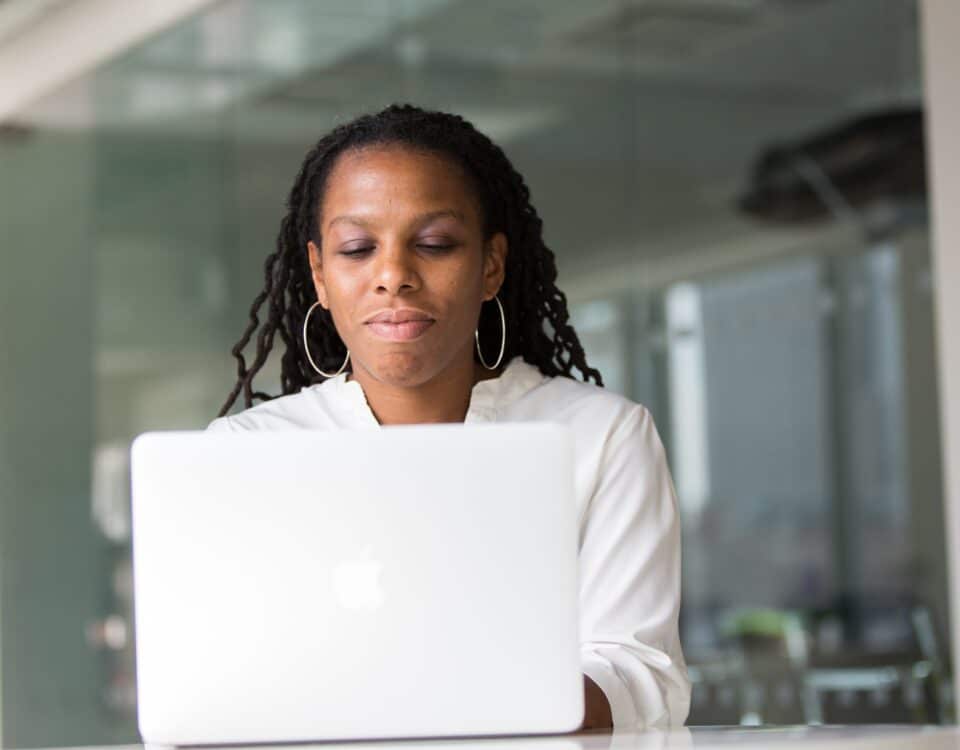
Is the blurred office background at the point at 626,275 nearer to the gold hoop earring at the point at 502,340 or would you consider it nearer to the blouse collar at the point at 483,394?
the gold hoop earring at the point at 502,340

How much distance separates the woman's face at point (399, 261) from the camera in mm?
2221

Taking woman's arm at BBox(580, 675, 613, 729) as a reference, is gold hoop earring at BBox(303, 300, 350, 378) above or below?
above

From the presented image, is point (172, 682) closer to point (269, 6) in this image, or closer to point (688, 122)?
point (269, 6)

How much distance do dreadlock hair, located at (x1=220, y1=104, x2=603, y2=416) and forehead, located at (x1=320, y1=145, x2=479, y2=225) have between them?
0.30ft

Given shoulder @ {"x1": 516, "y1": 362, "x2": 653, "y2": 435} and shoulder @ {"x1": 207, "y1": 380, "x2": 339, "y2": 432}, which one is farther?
shoulder @ {"x1": 207, "y1": 380, "x2": 339, "y2": 432}

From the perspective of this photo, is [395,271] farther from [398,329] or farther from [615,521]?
[615,521]

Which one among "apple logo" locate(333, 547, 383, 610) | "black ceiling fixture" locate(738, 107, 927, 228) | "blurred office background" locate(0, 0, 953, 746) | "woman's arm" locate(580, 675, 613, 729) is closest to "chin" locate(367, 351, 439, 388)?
"woman's arm" locate(580, 675, 613, 729)

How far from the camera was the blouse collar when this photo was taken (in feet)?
7.84

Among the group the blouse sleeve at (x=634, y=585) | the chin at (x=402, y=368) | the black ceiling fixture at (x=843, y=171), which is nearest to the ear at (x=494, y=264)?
the chin at (x=402, y=368)

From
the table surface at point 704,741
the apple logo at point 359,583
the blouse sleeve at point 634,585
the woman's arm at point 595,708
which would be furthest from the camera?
the blouse sleeve at point 634,585

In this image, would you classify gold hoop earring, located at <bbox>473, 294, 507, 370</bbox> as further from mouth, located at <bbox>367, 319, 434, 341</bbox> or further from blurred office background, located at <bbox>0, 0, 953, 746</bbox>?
blurred office background, located at <bbox>0, 0, 953, 746</bbox>

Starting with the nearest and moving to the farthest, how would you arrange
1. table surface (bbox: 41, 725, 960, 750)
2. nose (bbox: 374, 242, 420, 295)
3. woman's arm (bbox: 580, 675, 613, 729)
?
table surface (bbox: 41, 725, 960, 750) → woman's arm (bbox: 580, 675, 613, 729) → nose (bbox: 374, 242, 420, 295)

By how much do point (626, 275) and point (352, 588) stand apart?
430 centimetres

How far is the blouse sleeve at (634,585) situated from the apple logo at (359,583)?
41 cm
